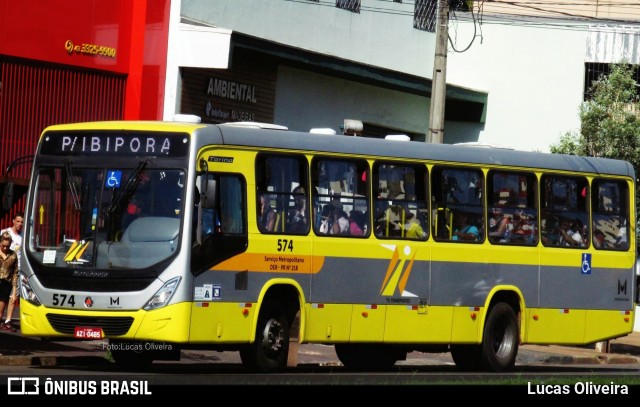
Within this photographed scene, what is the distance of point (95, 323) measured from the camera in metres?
16.5

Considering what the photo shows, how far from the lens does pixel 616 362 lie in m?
28.2

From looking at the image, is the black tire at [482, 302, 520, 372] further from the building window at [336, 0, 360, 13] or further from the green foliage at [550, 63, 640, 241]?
the building window at [336, 0, 360, 13]

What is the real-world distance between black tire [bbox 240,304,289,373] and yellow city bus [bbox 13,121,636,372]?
0.02 meters

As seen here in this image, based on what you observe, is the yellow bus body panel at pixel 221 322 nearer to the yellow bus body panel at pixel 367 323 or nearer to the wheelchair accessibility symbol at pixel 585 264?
the yellow bus body panel at pixel 367 323

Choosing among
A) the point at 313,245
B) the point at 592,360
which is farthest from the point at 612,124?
the point at 313,245

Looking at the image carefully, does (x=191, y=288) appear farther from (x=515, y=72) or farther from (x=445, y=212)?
(x=515, y=72)

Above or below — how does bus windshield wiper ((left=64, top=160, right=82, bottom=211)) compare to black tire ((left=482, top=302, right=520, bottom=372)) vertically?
above

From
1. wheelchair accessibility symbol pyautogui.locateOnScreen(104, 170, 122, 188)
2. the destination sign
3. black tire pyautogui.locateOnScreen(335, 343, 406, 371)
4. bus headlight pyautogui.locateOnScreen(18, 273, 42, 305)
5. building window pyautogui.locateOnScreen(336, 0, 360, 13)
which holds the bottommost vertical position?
black tire pyautogui.locateOnScreen(335, 343, 406, 371)

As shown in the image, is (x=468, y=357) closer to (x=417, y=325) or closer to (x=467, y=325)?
(x=467, y=325)

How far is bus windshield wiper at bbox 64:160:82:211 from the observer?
55.7 ft

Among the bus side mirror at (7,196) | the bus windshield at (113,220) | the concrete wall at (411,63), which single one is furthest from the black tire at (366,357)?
the concrete wall at (411,63)

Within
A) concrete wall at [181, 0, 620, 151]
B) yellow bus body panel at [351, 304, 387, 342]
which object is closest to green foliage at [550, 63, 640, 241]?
concrete wall at [181, 0, 620, 151]

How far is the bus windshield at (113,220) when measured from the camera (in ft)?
54.1

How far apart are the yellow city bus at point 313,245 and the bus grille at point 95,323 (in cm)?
2
